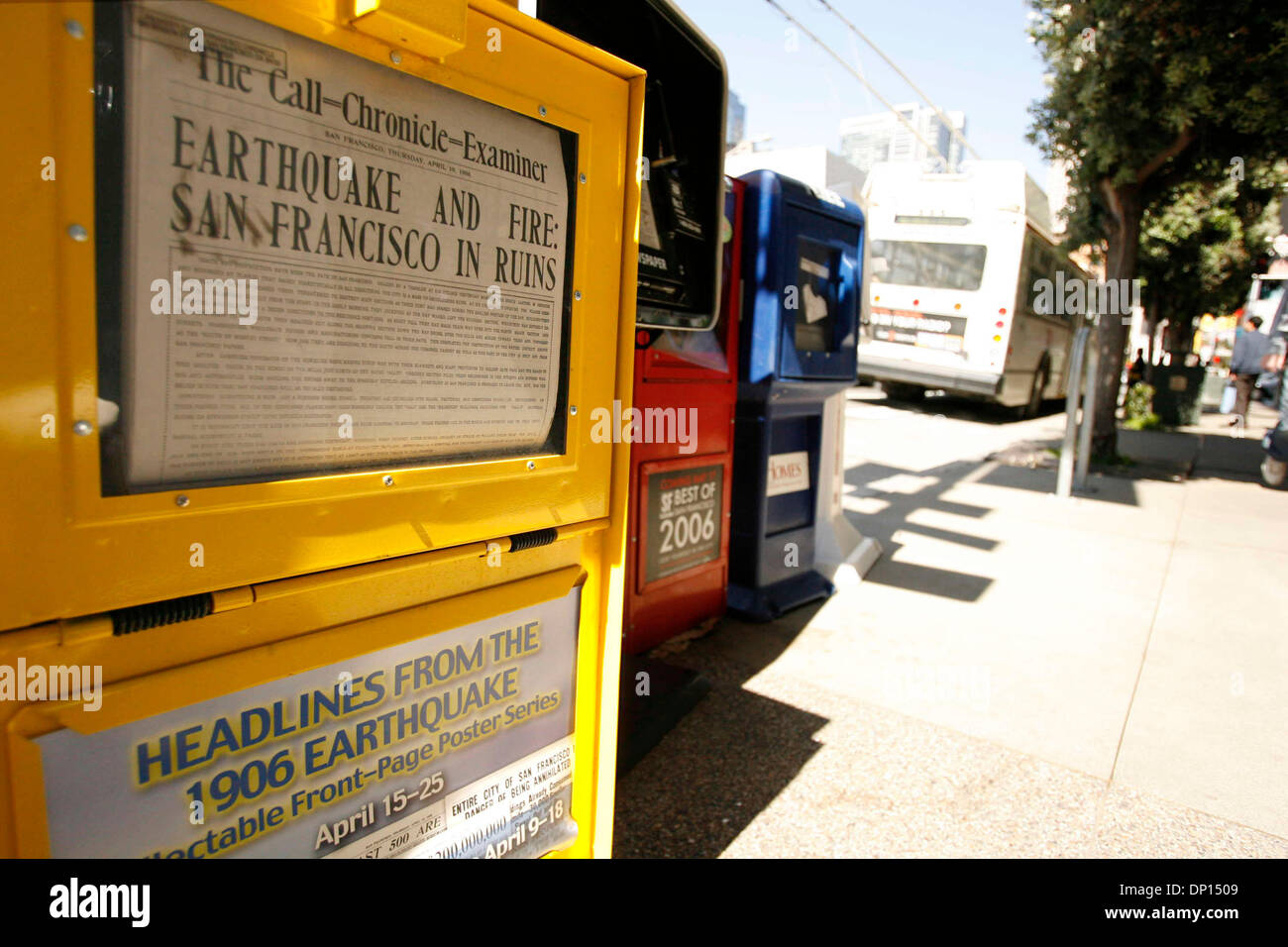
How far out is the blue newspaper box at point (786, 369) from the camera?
365 centimetres

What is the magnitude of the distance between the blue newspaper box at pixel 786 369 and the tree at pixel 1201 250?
26.8 ft

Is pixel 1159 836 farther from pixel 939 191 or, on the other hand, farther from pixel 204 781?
pixel 939 191

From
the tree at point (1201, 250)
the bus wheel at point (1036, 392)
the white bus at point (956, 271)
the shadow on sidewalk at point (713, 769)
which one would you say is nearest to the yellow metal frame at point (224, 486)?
the shadow on sidewalk at point (713, 769)

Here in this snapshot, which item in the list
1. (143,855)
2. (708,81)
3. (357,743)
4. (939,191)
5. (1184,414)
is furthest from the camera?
(1184,414)

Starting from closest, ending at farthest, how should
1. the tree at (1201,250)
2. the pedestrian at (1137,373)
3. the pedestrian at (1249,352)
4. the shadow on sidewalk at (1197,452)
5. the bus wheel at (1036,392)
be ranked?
the shadow on sidewalk at (1197,452)
the tree at (1201,250)
the pedestrian at (1249,352)
the bus wheel at (1036,392)
the pedestrian at (1137,373)

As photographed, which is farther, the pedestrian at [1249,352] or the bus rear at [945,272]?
the pedestrian at [1249,352]

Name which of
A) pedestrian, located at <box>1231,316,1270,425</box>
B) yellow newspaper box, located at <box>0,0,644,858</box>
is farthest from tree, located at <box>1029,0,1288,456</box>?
yellow newspaper box, located at <box>0,0,644,858</box>

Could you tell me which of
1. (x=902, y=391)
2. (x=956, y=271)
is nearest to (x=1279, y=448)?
(x=956, y=271)

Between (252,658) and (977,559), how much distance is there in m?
4.98

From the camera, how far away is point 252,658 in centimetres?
118

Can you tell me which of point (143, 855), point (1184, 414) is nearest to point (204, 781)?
point (143, 855)

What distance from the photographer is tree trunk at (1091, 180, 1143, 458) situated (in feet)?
28.6

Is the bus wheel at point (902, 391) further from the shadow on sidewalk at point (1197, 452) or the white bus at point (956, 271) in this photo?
the shadow on sidewalk at point (1197, 452)

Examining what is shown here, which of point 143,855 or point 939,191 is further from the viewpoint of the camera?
point 939,191
